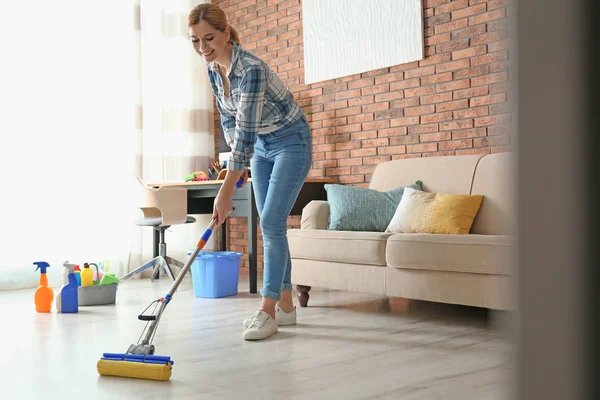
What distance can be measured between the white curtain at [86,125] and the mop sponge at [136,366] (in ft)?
9.69

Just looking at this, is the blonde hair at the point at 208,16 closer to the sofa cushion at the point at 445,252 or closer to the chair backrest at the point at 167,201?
the sofa cushion at the point at 445,252

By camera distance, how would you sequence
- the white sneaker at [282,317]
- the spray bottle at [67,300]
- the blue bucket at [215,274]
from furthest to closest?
the blue bucket at [215,274] → the spray bottle at [67,300] → the white sneaker at [282,317]

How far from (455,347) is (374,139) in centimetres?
224

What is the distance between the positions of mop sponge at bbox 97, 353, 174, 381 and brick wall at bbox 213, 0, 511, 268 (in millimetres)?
2310

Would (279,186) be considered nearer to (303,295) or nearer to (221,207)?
(221,207)

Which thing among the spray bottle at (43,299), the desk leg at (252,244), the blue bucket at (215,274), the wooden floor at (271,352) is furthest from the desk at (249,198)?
the spray bottle at (43,299)

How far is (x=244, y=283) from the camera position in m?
5.01

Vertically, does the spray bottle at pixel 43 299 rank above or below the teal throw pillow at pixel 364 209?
below

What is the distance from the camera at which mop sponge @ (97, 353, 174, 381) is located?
2141mm

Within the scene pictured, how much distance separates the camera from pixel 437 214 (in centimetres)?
349

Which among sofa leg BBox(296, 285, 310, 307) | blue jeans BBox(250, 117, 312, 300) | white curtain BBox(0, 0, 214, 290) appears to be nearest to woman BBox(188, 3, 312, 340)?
blue jeans BBox(250, 117, 312, 300)

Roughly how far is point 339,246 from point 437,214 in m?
0.53

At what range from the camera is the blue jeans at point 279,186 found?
284 cm

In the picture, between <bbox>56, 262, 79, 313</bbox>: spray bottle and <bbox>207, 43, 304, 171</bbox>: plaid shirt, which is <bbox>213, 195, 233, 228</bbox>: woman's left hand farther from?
<bbox>56, 262, 79, 313</bbox>: spray bottle
